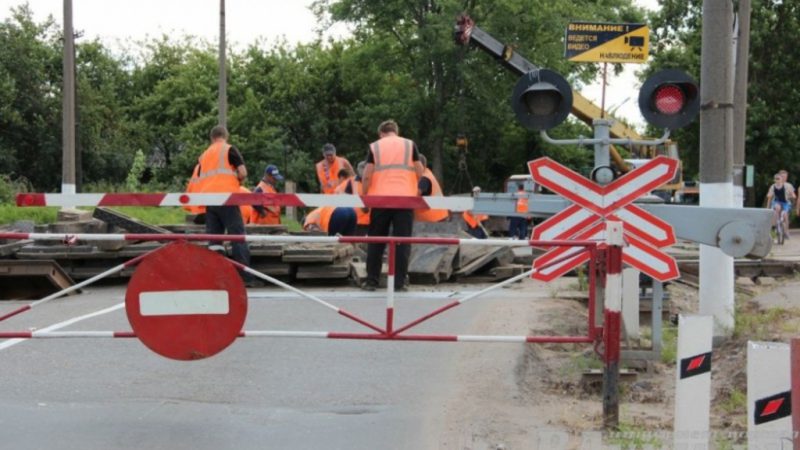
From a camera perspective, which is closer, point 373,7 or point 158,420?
point 158,420

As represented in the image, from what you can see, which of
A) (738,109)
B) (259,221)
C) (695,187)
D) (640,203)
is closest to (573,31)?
(640,203)

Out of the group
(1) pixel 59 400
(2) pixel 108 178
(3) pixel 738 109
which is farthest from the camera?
(2) pixel 108 178

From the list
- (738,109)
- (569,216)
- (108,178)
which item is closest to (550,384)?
(569,216)

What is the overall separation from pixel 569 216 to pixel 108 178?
38023 mm

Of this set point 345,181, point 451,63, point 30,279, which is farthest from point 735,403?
point 451,63

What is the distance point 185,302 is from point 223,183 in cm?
627

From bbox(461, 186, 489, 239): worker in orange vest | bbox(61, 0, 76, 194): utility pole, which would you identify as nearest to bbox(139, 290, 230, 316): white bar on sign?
bbox(461, 186, 489, 239): worker in orange vest

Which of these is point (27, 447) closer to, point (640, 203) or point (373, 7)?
point (640, 203)

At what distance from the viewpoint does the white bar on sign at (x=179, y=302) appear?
6.11 meters

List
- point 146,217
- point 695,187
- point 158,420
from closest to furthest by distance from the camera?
point 158,420
point 146,217
point 695,187

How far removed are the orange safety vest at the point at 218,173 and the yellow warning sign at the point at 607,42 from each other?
4.91 meters

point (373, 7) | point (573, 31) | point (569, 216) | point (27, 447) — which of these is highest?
point (373, 7)

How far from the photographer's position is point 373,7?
146 ft

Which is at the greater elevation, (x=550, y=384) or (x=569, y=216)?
(x=569, y=216)
